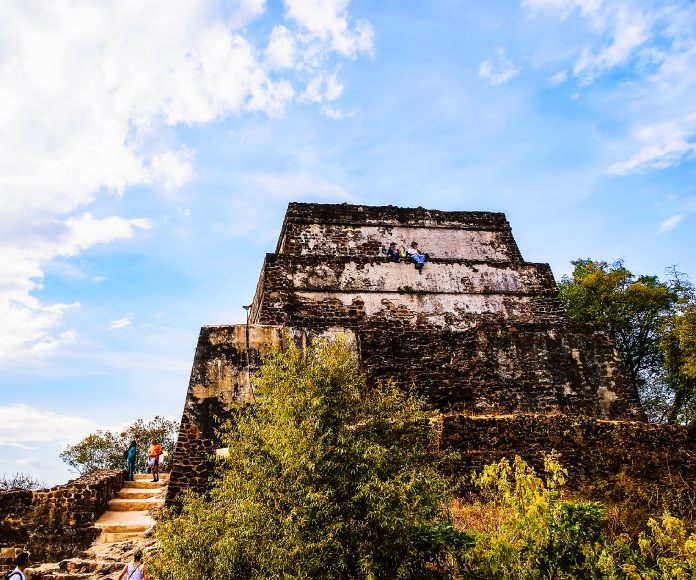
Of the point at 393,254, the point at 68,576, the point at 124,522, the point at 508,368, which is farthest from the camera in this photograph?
the point at 393,254

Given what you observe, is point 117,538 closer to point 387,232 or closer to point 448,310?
point 448,310

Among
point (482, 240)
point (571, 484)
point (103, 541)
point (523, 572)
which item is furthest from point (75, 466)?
point (523, 572)

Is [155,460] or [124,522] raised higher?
[155,460]

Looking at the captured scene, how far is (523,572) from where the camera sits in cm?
475

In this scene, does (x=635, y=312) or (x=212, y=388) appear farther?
(x=635, y=312)

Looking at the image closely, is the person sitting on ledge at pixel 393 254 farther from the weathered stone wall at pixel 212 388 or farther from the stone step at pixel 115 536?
the stone step at pixel 115 536

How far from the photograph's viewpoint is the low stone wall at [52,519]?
879 centimetres

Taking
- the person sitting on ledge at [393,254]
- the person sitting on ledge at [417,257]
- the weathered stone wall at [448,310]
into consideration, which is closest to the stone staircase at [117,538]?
the weathered stone wall at [448,310]

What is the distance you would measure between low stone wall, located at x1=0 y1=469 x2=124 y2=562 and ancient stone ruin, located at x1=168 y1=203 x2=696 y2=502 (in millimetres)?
1407

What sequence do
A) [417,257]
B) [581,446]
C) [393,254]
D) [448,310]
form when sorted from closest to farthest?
[581,446]
[448,310]
[417,257]
[393,254]

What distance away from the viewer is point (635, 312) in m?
17.5

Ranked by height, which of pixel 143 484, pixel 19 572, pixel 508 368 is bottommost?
pixel 19 572

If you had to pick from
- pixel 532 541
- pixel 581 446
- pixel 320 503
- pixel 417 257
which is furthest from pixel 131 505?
pixel 417 257

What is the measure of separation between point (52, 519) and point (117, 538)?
4.30ft
